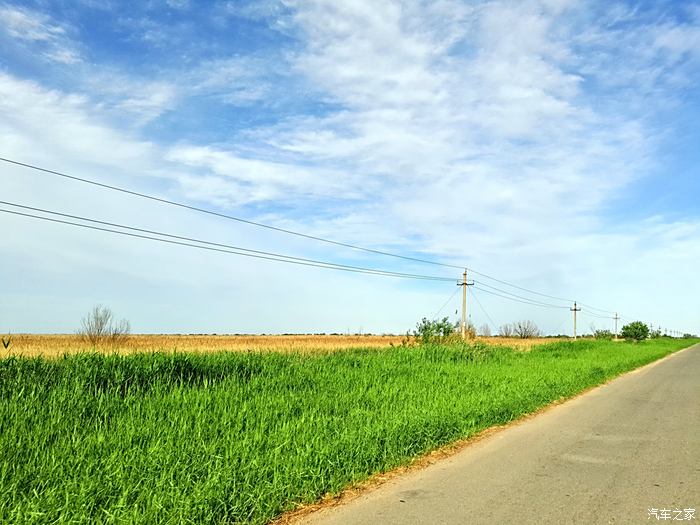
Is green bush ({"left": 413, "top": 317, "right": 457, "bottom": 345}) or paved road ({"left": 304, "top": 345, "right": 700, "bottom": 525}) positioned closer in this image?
paved road ({"left": 304, "top": 345, "right": 700, "bottom": 525})

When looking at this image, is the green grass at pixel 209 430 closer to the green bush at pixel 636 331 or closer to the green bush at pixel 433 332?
the green bush at pixel 433 332

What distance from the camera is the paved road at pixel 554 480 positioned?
16.2 feet

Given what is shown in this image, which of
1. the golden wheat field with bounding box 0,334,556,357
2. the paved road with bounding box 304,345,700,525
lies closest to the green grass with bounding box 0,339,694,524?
the paved road with bounding box 304,345,700,525

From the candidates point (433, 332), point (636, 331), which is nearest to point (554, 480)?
point (433, 332)

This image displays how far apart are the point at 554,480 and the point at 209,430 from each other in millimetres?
4447

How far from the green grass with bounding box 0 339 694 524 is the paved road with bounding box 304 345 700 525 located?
65 centimetres

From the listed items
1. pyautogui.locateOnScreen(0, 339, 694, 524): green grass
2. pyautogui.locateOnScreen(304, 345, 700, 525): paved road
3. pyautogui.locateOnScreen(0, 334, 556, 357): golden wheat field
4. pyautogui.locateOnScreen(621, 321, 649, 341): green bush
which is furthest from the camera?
pyautogui.locateOnScreen(621, 321, 649, 341): green bush

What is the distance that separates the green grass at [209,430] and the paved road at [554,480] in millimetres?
653

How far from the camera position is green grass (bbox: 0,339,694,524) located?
4.82m

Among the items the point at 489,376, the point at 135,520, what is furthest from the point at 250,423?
the point at 489,376

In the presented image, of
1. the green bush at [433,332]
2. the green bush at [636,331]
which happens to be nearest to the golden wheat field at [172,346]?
the green bush at [433,332]

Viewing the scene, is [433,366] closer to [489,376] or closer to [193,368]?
[489,376]

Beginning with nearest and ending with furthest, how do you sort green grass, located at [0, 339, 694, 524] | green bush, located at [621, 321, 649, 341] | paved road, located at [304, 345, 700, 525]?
green grass, located at [0, 339, 694, 524] < paved road, located at [304, 345, 700, 525] < green bush, located at [621, 321, 649, 341]

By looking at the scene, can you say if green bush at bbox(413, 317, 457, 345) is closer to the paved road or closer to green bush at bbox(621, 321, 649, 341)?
the paved road
